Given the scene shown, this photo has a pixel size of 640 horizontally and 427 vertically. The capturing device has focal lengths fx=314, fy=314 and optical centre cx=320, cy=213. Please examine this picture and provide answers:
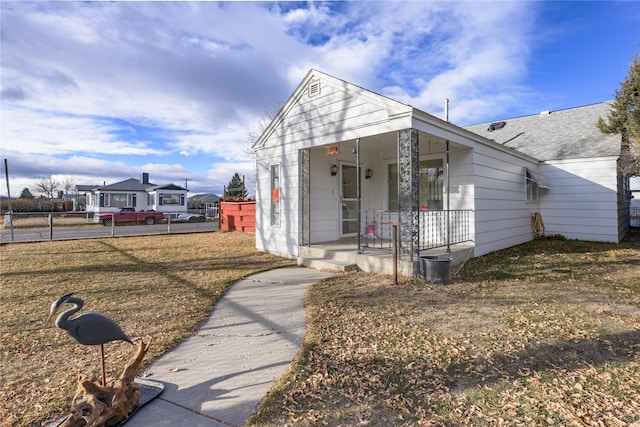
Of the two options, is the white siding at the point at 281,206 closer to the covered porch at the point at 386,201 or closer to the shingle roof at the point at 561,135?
the covered porch at the point at 386,201

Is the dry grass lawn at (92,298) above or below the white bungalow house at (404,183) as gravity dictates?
below

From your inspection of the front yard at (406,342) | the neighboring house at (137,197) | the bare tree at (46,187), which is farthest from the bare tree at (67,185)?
the front yard at (406,342)

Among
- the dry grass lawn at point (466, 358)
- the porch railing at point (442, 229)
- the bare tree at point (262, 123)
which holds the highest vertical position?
the bare tree at point (262, 123)

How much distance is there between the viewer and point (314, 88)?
7.71 meters

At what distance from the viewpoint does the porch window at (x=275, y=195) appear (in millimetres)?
8664

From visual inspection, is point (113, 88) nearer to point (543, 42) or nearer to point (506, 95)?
point (543, 42)

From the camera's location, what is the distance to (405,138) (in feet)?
19.5

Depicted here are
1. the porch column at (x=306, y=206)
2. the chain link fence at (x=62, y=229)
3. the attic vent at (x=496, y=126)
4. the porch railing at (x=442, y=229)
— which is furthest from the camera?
the attic vent at (x=496, y=126)

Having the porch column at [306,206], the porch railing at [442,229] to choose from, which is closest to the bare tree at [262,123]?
the porch column at [306,206]

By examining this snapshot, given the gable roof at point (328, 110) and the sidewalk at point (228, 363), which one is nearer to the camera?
the sidewalk at point (228, 363)

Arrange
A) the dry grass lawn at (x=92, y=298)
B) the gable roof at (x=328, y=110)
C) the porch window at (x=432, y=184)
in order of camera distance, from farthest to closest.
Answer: the porch window at (x=432, y=184), the gable roof at (x=328, y=110), the dry grass lawn at (x=92, y=298)

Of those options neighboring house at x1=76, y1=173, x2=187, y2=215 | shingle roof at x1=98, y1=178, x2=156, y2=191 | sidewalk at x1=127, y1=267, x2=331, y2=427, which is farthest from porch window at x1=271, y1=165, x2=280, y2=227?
shingle roof at x1=98, y1=178, x2=156, y2=191

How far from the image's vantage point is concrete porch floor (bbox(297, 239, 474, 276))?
235 inches

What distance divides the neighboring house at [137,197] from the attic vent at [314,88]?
25955 mm
